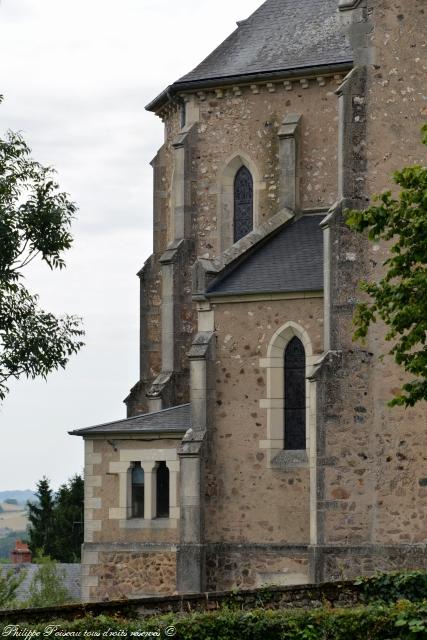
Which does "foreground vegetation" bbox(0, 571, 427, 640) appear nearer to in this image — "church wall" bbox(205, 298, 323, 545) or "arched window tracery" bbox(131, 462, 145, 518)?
"church wall" bbox(205, 298, 323, 545)

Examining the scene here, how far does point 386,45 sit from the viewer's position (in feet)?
107

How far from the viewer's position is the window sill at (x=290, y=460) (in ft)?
110

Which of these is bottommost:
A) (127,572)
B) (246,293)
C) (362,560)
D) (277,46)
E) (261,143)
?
(127,572)

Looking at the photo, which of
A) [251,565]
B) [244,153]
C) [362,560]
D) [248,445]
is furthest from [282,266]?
[362,560]

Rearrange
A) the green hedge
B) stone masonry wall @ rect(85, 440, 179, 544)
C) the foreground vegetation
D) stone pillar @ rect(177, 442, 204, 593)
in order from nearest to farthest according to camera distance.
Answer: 1. the foreground vegetation
2. the green hedge
3. stone pillar @ rect(177, 442, 204, 593)
4. stone masonry wall @ rect(85, 440, 179, 544)

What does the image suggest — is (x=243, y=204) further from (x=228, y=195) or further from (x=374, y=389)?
(x=374, y=389)

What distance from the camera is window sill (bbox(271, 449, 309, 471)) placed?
110ft

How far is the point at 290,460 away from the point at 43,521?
34.0 m

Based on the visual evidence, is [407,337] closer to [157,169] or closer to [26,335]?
[26,335]

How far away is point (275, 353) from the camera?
112 feet

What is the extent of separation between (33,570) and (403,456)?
120 ft

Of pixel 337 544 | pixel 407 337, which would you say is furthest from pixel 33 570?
pixel 407 337

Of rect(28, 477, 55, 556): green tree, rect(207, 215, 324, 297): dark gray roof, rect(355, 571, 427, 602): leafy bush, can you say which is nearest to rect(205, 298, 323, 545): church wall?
rect(207, 215, 324, 297): dark gray roof

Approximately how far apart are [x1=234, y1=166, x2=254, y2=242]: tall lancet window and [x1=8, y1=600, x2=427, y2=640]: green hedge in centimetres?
2208
